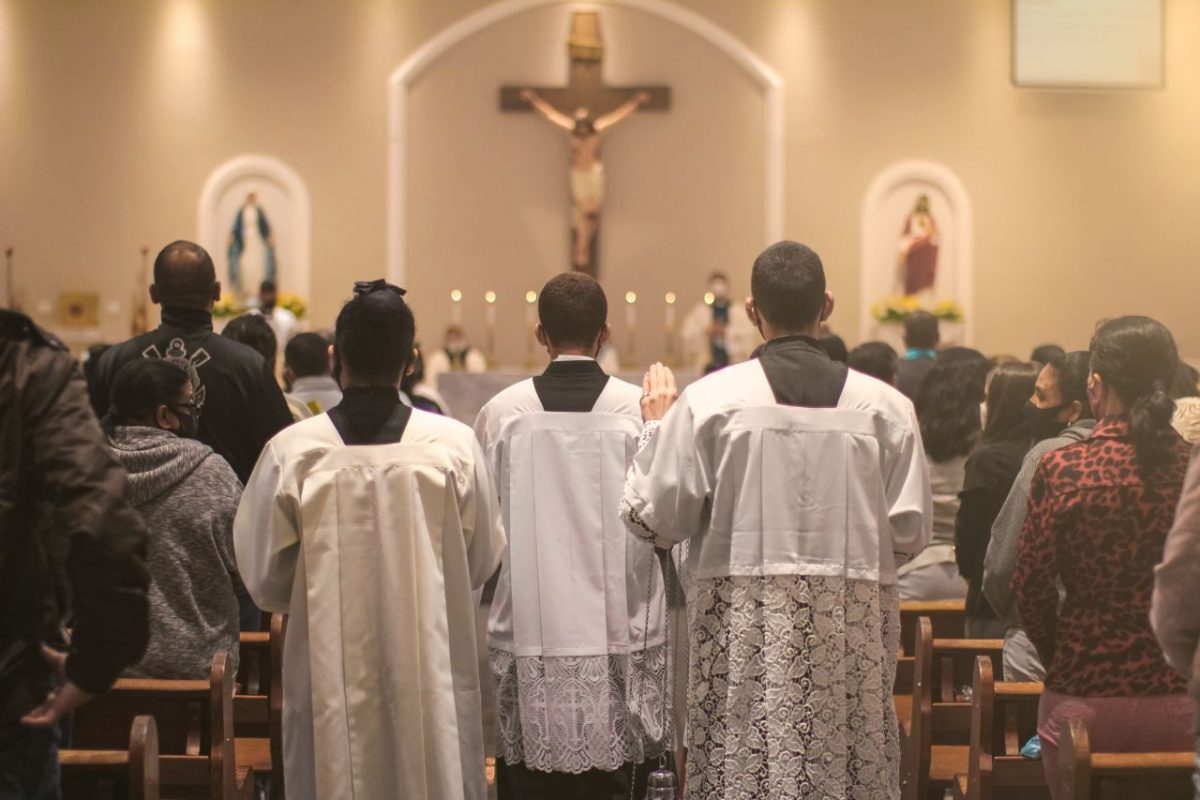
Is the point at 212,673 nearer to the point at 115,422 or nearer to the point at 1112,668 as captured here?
the point at 115,422

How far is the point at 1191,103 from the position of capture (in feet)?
47.3

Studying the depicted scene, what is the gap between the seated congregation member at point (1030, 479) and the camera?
3.59 metres

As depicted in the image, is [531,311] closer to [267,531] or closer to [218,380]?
[218,380]

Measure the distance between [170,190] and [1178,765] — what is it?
12.4m

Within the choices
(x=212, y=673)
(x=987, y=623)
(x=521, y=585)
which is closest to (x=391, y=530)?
(x=212, y=673)

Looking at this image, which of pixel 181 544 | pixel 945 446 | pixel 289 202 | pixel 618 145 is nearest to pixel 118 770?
pixel 181 544

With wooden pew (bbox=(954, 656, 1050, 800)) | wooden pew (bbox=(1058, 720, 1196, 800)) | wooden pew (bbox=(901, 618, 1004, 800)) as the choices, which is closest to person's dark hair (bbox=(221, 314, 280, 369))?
wooden pew (bbox=(901, 618, 1004, 800))

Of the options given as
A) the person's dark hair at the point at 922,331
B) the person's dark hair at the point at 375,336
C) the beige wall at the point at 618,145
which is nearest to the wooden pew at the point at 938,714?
the person's dark hair at the point at 375,336

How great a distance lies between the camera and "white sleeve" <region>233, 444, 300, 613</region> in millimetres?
3225

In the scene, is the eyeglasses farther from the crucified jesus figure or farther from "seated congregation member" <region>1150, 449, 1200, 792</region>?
the crucified jesus figure

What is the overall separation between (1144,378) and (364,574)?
1.68 meters

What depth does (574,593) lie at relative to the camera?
3.99 metres

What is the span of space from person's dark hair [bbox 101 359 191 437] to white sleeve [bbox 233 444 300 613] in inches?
22.3

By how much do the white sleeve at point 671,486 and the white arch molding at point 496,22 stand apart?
10.9 m
